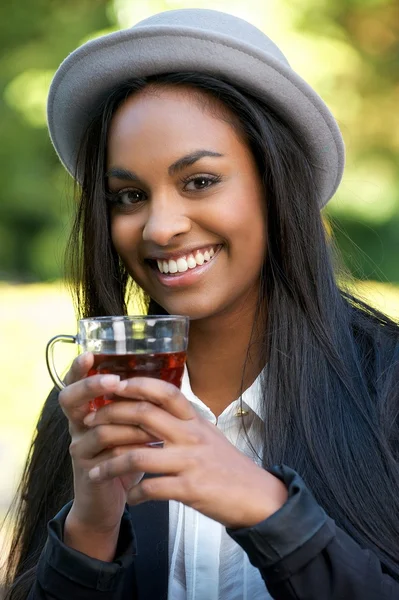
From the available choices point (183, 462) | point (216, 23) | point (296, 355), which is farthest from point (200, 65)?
point (183, 462)

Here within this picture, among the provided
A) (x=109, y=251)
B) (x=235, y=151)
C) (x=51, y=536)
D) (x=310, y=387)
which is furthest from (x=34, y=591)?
(x=235, y=151)

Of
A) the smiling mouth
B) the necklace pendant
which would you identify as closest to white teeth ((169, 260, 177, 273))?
the smiling mouth

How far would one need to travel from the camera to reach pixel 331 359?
2439 millimetres

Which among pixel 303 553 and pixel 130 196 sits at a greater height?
pixel 130 196

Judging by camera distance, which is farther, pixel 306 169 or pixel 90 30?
pixel 90 30

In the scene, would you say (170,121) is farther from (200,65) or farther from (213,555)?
(213,555)

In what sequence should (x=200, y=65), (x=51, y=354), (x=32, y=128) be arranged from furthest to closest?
(x=32, y=128) < (x=200, y=65) < (x=51, y=354)

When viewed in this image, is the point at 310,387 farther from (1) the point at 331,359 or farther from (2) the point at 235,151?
(2) the point at 235,151

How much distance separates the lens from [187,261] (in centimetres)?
237

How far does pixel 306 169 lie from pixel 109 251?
59cm

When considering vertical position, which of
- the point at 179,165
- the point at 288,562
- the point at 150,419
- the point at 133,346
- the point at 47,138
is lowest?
the point at 288,562

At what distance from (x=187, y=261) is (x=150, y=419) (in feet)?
2.65

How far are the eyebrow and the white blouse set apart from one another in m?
0.59

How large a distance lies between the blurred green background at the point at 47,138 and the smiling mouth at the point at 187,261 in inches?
220
